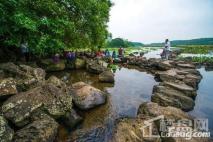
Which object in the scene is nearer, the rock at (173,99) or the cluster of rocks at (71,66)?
the rock at (173,99)

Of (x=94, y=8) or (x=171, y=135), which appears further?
(x=94, y=8)

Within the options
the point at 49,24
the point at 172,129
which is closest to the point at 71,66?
the point at 49,24

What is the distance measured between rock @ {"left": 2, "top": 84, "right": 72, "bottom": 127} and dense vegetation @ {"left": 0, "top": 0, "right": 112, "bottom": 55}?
19.2ft

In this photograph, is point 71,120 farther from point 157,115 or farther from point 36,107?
point 157,115

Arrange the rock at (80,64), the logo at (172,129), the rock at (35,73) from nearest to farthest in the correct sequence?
the logo at (172,129)
the rock at (35,73)
the rock at (80,64)

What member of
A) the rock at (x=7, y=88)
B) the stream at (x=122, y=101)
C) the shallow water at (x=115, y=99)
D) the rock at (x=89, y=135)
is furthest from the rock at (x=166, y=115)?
the rock at (x=7, y=88)

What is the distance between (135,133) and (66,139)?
271 centimetres

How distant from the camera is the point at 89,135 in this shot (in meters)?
8.95

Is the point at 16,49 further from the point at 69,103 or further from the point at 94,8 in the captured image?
the point at 69,103

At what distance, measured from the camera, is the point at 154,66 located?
26.5 metres

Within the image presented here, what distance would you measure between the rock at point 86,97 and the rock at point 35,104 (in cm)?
128

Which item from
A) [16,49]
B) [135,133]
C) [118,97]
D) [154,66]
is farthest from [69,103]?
[154,66]

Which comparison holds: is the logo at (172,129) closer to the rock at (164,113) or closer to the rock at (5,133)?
the rock at (164,113)

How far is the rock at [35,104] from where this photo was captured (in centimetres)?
852
